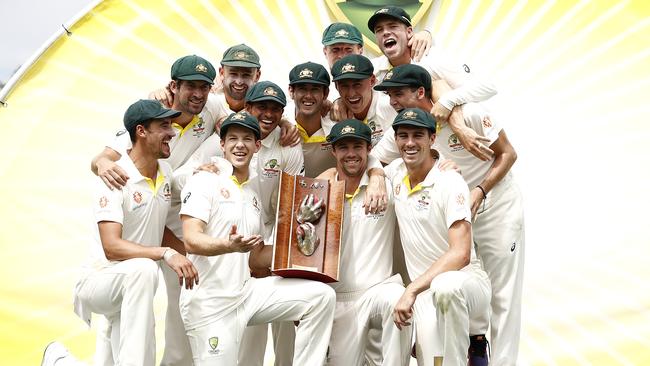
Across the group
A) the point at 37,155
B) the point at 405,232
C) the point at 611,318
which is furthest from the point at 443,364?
the point at 37,155

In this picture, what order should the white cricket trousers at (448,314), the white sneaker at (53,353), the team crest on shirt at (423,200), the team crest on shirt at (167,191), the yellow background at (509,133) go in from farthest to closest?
the yellow background at (509,133), the white sneaker at (53,353), the team crest on shirt at (167,191), the team crest on shirt at (423,200), the white cricket trousers at (448,314)

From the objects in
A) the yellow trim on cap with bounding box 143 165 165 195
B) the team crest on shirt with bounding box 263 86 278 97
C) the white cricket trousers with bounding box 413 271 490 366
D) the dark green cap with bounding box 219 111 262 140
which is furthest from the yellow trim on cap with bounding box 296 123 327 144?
the white cricket trousers with bounding box 413 271 490 366

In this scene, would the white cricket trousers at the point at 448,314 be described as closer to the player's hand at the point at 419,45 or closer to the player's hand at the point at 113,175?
the player's hand at the point at 419,45

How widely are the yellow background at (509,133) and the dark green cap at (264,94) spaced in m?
1.74

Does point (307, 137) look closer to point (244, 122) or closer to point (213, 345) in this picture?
point (244, 122)

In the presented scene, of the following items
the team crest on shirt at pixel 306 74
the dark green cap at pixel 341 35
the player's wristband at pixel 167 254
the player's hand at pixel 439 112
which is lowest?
the player's wristband at pixel 167 254

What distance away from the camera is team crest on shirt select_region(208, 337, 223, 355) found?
17.4 feet

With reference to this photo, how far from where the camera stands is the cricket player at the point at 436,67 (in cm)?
576

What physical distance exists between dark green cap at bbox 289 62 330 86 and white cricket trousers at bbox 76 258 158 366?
5.08 feet

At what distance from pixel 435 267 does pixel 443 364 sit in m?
0.53

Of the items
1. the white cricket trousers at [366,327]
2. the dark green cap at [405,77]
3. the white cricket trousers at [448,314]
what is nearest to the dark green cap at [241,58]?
the dark green cap at [405,77]

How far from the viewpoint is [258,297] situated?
5.44m

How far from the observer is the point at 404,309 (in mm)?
5098

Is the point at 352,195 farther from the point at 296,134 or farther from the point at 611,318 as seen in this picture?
the point at 611,318
